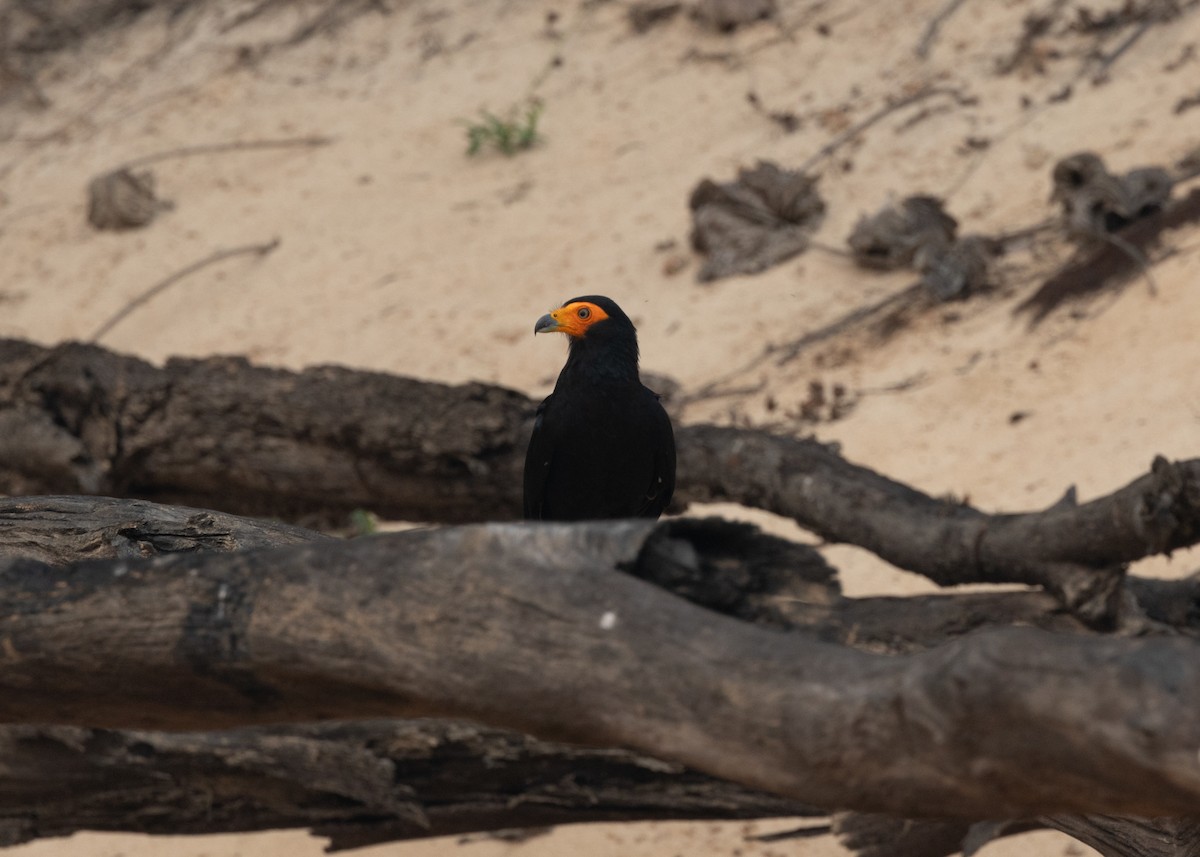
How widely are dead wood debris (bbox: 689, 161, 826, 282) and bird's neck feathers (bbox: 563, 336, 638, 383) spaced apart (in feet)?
15.6

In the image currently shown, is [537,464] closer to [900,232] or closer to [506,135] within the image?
[900,232]

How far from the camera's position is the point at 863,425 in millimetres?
7844

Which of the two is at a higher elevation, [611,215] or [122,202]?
[122,202]

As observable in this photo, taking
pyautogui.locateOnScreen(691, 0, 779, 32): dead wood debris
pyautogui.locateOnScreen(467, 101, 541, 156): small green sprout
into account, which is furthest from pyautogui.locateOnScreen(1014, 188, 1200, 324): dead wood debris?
pyautogui.locateOnScreen(467, 101, 541, 156): small green sprout

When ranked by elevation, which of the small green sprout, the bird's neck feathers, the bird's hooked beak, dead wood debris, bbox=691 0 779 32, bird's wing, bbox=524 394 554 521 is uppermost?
dead wood debris, bbox=691 0 779 32

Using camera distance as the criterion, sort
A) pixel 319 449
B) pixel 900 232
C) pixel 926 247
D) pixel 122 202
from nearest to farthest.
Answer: pixel 319 449 < pixel 926 247 < pixel 900 232 < pixel 122 202

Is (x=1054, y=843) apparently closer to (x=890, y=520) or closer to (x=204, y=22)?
(x=890, y=520)

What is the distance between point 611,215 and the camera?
1123 cm

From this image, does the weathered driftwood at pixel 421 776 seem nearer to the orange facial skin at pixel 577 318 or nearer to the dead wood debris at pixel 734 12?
the orange facial skin at pixel 577 318

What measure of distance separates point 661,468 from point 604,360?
436 millimetres

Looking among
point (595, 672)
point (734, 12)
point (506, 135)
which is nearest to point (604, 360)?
point (595, 672)

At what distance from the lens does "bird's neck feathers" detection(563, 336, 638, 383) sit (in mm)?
5133

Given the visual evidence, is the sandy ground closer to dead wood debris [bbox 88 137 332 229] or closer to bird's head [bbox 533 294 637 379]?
dead wood debris [bbox 88 137 332 229]

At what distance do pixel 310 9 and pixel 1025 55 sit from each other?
774cm
